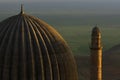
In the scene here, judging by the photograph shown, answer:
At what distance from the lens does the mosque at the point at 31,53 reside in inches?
917

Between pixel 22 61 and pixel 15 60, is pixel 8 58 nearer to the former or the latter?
pixel 15 60

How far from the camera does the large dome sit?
23266mm

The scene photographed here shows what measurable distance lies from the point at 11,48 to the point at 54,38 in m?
2.79

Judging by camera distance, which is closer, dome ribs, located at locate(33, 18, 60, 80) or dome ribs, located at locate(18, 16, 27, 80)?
dome ribs, located at locate(18, 16, 27, 80)

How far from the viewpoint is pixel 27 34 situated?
24.0 m

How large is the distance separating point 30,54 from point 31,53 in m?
0.09

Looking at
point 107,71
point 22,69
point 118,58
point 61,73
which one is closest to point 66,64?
point 61,73

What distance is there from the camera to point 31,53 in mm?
23453

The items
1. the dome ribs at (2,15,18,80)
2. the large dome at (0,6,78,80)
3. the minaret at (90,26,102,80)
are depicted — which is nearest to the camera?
the dome ribs at (2,15,18,80)

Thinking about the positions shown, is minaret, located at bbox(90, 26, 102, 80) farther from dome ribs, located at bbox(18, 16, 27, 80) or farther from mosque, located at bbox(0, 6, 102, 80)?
dome ribs, located at bbox(18, 16, 27, 80)

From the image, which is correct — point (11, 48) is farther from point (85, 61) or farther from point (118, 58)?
point (118, 58)

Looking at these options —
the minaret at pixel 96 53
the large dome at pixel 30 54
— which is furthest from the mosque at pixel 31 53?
the minaret at pixel 96 53

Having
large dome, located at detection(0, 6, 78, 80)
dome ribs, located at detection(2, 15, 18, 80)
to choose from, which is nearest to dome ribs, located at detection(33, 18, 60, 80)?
large dome, located at detection(0, 6, 78, 80)

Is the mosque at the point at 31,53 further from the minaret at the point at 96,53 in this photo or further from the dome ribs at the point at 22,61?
the minaret at the point at 96,53
